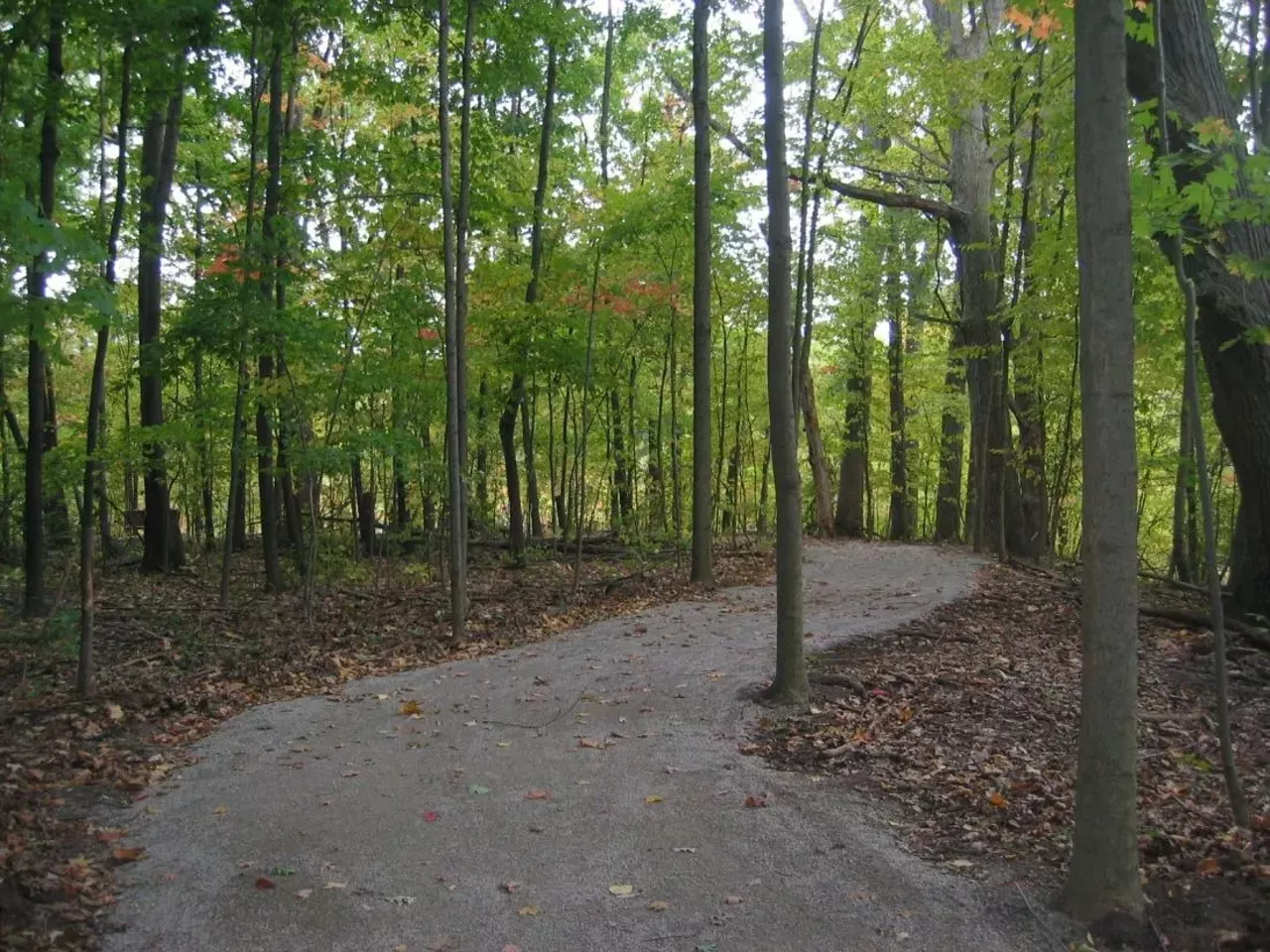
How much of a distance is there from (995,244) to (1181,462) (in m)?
7.37

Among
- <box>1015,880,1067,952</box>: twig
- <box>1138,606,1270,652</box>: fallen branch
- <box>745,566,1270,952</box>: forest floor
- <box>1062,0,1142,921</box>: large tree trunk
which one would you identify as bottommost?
<box>1015,880,1067,952</box>: twig

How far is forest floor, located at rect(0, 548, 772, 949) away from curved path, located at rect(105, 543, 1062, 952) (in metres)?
0.29

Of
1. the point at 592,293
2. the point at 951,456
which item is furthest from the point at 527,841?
the point at 951,456

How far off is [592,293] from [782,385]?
261 inches

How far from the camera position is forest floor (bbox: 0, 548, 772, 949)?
4.21m

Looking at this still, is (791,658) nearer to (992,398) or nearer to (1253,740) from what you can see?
(1253,740)

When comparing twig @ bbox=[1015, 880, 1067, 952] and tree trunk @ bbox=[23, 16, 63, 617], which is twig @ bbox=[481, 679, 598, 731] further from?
tree trunk @ bbox=[23, 16, 63, 617]

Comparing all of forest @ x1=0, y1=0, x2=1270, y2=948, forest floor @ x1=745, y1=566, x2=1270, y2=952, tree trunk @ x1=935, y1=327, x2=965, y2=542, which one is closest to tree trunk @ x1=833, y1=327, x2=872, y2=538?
forest @ x1=0, y1=0, x2=1270, y2=948

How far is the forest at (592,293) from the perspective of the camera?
4285 mm

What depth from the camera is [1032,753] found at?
540 centimetres

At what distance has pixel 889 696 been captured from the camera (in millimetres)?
6582

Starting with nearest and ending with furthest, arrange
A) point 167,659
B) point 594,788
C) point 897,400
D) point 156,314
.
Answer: point 594,788, point 167,659, point 156,314, point 897,400

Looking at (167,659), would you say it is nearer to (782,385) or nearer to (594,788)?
(594,788)

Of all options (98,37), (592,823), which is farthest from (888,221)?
(592,823)
